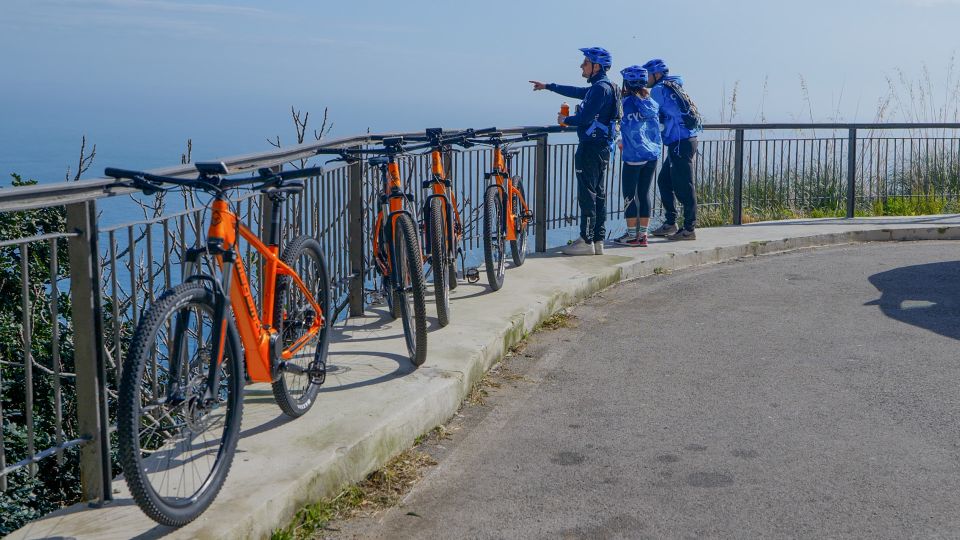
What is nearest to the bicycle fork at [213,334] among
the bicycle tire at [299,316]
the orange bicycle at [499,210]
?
the bicycle tire at [299,316]

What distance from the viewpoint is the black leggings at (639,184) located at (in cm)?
1196

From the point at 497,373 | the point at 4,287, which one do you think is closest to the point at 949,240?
the point at 497,373

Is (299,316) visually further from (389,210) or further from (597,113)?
(597,113)

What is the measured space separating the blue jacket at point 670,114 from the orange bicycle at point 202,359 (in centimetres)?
795

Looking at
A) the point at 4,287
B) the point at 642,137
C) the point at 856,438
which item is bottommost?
the point at 856,438

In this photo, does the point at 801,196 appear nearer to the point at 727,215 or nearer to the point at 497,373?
the point at 727,215

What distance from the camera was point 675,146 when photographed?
40.4ft

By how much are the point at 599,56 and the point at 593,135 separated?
0.75m

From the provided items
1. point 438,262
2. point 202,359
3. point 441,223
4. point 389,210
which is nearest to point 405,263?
point 389,210

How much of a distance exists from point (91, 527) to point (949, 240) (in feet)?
39.3

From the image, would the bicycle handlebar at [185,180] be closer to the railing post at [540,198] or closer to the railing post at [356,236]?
the railing post at [356,236]

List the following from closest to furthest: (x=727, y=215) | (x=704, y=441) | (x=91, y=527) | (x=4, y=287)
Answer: (x=91, y=527) → (x=704, y=441) → (x=4, y=287) → (x=727, y=215)

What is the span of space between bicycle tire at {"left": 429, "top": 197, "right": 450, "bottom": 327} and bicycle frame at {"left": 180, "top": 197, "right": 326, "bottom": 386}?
182 centimetres

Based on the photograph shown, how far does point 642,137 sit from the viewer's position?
11.7 meters
